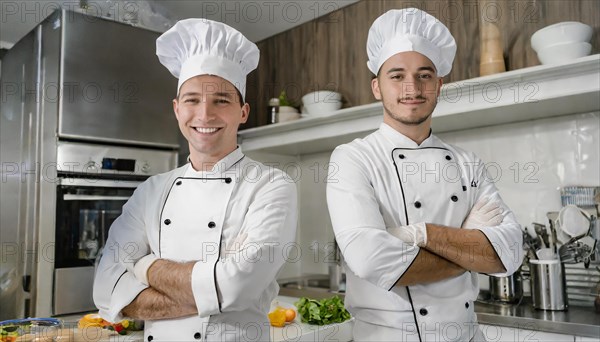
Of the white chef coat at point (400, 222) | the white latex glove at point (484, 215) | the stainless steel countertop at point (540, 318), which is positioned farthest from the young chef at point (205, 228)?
the stainless steel countertop at point (540, 318)

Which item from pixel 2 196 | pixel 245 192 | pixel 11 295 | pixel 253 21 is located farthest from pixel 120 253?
pixel 253 21

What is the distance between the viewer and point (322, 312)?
192 cm

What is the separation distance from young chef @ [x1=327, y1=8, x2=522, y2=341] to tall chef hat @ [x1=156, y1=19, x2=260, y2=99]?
38 centimetres

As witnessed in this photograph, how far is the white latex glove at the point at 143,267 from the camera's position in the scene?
121 cm

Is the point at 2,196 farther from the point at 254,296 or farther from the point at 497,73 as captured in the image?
the point at 497,73

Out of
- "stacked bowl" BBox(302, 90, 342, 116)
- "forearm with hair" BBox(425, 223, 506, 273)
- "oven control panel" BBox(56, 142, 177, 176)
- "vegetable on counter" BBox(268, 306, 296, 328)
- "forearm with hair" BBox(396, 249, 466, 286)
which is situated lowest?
"vegetable on counter" BBox(268, 306, 296, 328)

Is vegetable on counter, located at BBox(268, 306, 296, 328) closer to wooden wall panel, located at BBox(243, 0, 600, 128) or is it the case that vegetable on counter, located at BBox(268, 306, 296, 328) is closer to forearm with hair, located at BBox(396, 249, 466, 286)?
forearm with hair, located at BBox(396, 249, 466, 286)

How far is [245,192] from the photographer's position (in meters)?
1.30

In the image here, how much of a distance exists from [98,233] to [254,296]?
1744 mm

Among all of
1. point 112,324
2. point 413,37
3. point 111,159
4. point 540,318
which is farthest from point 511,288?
point 111,159

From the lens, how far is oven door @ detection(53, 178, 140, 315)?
250 cm

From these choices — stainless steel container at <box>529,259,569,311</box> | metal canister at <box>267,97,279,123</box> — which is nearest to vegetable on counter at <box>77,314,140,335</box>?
stainless steel container at <box>529,259,569,311</box>

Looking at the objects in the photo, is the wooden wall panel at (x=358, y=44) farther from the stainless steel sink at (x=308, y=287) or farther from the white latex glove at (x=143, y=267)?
the white latex glove at (x=143, y=267)

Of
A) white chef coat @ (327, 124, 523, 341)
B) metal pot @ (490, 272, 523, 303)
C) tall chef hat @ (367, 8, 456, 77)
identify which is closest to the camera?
white chef coat @ (327, 124, 523, 341)
